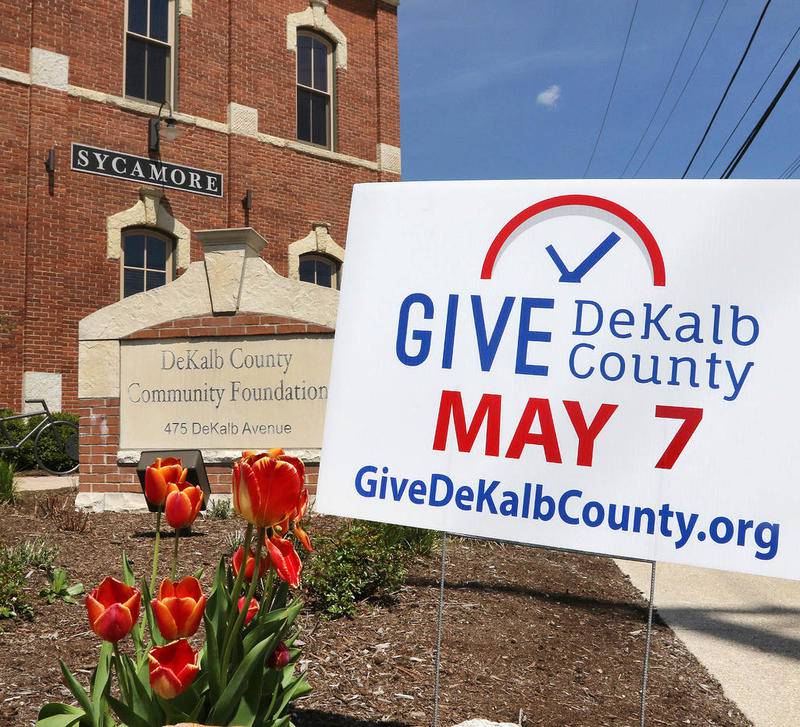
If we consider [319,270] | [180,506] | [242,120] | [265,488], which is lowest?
[180,506]

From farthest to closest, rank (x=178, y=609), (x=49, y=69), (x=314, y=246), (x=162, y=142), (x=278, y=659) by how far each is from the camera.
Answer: (x=314, y=246) → (x=162, y=142) → (x=49, y=69) → (x=278, y=659) → (x=178, y=609)

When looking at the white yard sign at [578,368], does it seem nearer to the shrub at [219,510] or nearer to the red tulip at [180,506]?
the red tulip at [180,506]

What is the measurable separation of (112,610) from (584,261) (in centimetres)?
179

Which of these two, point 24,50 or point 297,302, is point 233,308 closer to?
point 297,302

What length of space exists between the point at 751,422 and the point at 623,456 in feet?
1.32

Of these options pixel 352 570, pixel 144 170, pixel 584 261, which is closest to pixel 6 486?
pixel 352 570

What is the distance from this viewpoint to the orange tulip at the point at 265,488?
6.39ft

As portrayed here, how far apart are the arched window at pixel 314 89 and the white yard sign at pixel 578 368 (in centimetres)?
1351

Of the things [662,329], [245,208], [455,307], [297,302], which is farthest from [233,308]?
[245,208]

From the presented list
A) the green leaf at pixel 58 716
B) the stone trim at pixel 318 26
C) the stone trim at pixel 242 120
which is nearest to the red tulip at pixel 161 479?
the green leaf at pixel 58 716

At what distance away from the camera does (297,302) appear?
278 inches

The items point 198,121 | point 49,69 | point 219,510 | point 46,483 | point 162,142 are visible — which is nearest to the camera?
point 219,510

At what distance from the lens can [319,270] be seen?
15.4 m

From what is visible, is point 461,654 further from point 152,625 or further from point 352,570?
point 152,625
